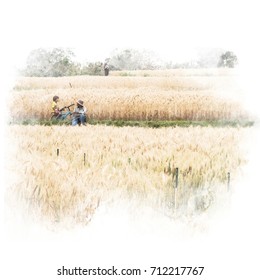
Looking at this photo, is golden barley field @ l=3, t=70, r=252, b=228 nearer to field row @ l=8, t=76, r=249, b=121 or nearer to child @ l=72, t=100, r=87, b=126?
child @ l=72, t=100, r=87, b=126

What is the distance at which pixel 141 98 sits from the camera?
40.5ft

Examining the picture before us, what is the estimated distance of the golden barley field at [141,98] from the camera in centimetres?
956

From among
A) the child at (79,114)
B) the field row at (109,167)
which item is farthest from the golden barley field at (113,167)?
the child at (79,114)

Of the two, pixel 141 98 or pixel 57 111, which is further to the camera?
pixel 141 98

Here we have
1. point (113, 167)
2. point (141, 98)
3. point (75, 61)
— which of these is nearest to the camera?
point (113, 167)

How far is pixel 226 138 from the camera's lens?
6121 millimetres

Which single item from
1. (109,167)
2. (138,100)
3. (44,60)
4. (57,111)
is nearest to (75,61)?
(44,60)

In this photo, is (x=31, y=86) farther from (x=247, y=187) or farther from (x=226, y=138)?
(x=247, y=187)

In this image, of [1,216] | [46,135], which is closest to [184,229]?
[1,216]

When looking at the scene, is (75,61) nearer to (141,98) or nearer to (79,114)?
(79,114)

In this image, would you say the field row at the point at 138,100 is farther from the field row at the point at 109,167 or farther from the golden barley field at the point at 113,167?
the field row at the point at 109,167

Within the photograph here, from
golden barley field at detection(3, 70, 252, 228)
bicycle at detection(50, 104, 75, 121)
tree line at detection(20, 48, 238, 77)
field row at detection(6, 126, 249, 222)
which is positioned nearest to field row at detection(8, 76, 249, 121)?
bicycle at detection(50, 104, 75, 121)

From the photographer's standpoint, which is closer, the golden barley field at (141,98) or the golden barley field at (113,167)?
the golden barley field at (113,167)

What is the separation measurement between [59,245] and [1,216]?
52 centimetres
